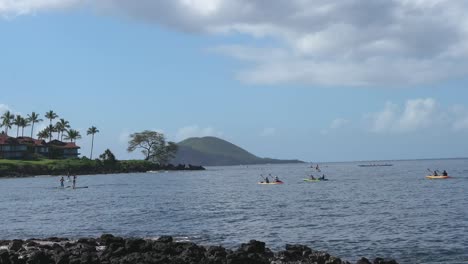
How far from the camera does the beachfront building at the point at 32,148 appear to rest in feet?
572

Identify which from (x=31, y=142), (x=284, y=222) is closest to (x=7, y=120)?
(x=31, y=142)

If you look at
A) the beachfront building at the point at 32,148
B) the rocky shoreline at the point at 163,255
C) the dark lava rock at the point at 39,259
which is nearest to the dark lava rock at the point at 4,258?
the rocky shoreline at the point at 163,255

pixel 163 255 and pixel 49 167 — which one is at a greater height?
pixel 49 167

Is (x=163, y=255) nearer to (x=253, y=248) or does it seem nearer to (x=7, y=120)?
(x=253, y=248)

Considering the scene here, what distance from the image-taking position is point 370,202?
63.2 meters

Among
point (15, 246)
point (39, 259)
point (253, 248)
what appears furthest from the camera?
point (15, 246)

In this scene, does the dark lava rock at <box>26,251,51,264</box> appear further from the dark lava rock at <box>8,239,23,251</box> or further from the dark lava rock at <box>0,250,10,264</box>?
the dark lava rock at <box>8,239,23,251</box>

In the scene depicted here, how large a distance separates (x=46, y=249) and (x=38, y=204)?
40002mm

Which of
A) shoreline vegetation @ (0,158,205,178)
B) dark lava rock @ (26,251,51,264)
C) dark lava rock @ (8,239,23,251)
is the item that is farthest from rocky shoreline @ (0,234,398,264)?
shoreline vegetation @ (0,158,205,178)

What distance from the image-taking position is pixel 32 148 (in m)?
181

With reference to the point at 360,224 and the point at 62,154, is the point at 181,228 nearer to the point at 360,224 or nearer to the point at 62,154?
the point at 360,224

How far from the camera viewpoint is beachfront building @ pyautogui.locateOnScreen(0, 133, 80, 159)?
A: 174 meters

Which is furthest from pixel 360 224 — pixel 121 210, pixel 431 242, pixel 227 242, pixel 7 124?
pixel 7 124

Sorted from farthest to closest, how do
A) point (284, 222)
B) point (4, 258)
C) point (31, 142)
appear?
point (31, 142) < point (284, 222) < point (4, 258)
